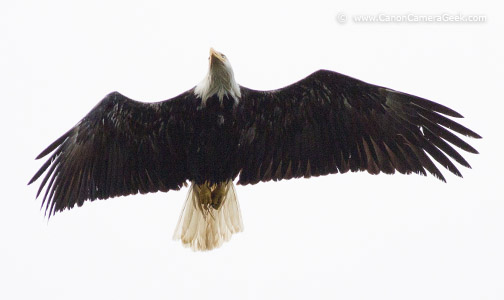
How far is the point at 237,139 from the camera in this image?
943 centimetres

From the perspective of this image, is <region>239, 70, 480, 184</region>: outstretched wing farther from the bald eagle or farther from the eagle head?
the eagle head

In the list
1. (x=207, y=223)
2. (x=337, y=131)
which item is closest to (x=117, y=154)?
(x=207, y=223)

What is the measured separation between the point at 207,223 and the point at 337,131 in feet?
5.02

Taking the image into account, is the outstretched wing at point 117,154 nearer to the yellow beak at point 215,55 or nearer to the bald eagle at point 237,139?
the bald eagle at point 237,139

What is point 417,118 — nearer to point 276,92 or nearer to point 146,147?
point 276,92

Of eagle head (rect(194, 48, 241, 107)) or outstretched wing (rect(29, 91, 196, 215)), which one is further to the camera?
outstretched wing (rect(29, 91, 196, 215))

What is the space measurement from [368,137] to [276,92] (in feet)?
2.95

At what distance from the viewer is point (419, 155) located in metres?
9.27

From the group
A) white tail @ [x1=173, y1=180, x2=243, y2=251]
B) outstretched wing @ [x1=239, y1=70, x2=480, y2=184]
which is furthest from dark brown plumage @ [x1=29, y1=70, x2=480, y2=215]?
white tail @ [x1=173, y1=180, x2=243, y2=251]

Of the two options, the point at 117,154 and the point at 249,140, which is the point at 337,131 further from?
the point at 117,154

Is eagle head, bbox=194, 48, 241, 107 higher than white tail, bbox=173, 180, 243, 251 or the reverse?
higher

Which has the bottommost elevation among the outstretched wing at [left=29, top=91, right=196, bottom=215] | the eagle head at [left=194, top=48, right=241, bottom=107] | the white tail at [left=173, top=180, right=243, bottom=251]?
the white tail at [left=173, top=180, right=243, bottom=251]

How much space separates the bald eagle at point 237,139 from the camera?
926 cm

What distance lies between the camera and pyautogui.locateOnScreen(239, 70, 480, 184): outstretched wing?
30.3 ft
